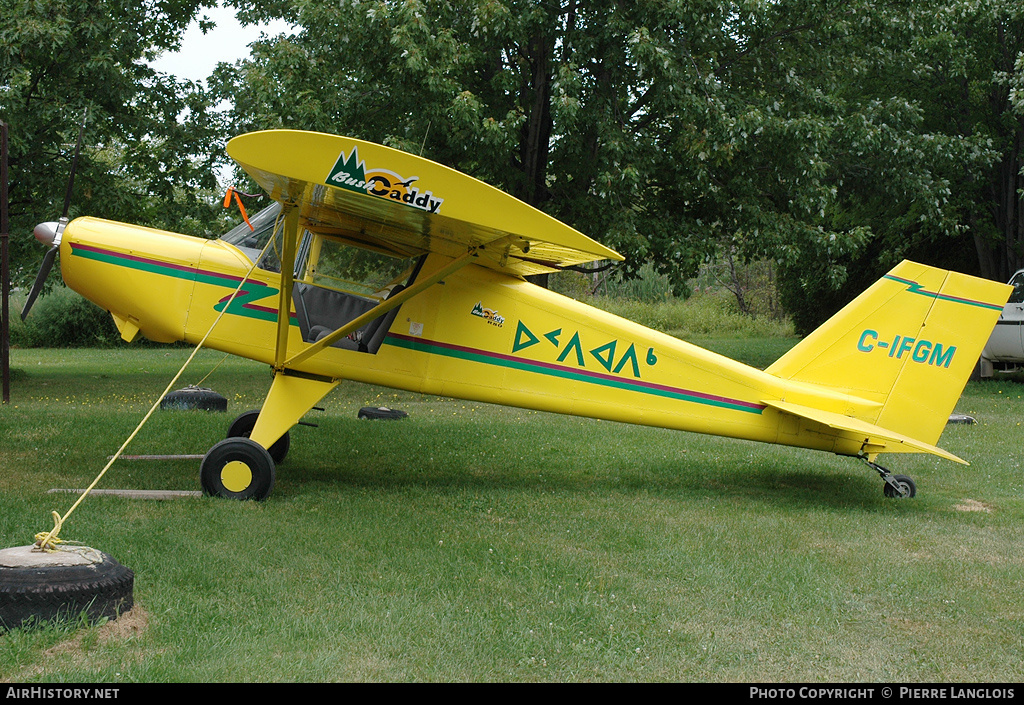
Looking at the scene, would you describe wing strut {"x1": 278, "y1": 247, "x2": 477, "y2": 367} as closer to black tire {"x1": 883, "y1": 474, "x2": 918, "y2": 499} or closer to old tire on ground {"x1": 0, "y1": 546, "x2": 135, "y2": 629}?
old tire on ground {"x1": 0, "y1": 546, "x2": 135, "y2": 629}

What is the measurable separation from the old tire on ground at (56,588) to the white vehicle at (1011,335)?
742 inches

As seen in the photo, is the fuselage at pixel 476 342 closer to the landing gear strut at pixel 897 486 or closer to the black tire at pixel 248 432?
the landing gear strut at pixel 897 486

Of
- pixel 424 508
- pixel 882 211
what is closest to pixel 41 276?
pixel 424 508

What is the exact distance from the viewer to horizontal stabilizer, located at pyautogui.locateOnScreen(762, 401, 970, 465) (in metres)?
7.32

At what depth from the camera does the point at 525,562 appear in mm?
5586

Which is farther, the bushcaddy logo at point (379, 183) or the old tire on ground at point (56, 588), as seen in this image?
the bushcaddy logo at point (379, 183)

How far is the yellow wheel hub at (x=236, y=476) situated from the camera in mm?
6828

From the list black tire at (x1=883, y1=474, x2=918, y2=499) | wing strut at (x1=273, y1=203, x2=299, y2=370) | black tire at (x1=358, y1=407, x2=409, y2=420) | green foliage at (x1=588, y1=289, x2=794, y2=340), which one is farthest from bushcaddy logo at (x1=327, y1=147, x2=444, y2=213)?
green foliage at (x1=588, y1=289, x2=794, y2=340)

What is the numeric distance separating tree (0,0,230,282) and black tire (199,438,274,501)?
409 inches

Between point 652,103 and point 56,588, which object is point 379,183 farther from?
point 652,103

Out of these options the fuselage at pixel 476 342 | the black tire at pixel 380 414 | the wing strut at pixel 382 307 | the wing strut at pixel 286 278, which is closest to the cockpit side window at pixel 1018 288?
the fuselage at pixel 476 342

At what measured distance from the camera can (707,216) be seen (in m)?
17.2

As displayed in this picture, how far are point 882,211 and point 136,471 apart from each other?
19188 millimetres
